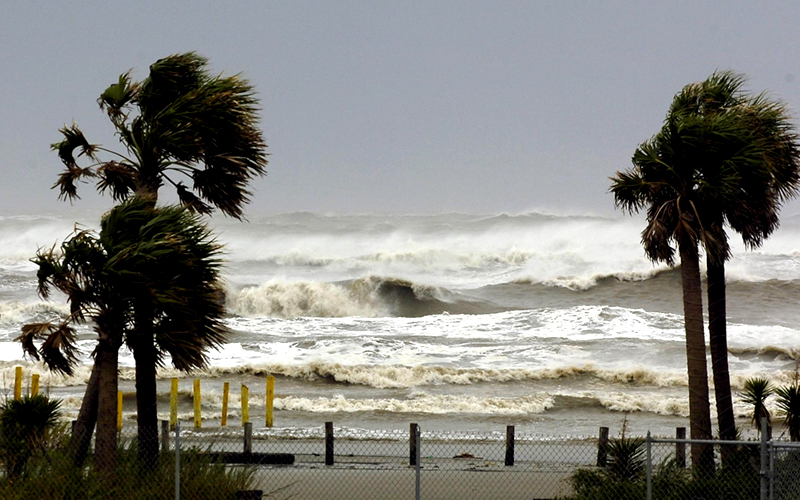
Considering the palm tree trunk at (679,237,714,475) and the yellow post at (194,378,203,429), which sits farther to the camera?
the yellow post at (194,378,203,429)

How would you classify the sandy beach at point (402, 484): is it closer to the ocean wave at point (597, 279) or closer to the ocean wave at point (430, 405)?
the ocean wave at point (430, 405)

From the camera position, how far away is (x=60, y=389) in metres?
39.0

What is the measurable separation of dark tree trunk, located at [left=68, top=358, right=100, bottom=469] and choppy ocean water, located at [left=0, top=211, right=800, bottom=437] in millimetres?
2954

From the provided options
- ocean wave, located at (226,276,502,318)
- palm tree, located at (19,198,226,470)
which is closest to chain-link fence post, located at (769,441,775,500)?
palm tree, located at (19,198,226,470)

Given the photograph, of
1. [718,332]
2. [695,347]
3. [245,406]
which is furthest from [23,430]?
[245,406]

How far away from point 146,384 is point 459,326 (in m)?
46.3

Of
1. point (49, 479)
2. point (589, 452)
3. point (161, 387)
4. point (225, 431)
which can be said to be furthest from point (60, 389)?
point (49, 479)

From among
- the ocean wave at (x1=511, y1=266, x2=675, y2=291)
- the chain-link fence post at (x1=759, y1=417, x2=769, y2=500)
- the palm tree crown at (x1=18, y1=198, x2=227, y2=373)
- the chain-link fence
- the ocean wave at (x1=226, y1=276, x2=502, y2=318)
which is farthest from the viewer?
the ocean wave at (x1=511, y1=266, x2=675, y2=291)

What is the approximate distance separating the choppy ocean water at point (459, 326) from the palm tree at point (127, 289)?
150 centimetres

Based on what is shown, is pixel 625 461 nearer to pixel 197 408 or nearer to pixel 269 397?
pixel 269 397

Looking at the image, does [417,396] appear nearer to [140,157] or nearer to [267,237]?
[140,157]

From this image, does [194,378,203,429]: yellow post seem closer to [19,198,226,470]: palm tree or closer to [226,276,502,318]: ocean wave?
[19,198,226,470]: palm tree

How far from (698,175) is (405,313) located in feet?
178

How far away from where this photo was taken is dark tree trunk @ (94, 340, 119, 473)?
13391 millimetres
